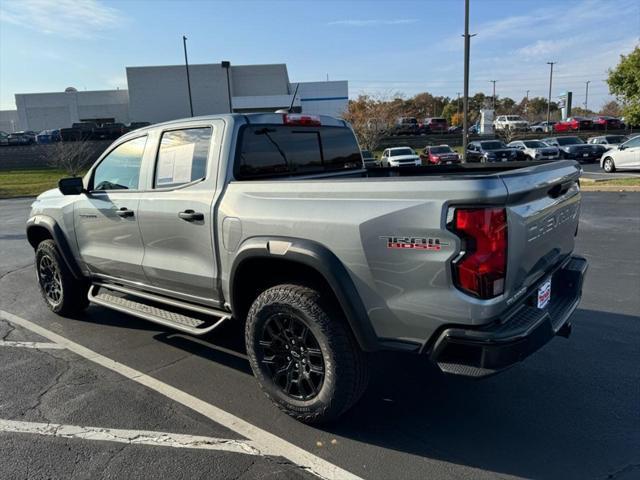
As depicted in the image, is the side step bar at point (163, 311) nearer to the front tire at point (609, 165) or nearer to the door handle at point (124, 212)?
the door handle at point (124, 212)

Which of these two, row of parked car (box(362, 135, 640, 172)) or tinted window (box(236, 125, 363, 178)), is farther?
row of parked car (box(362, 135, 640, 172))

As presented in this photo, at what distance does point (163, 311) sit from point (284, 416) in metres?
1.51

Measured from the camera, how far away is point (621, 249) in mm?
8000

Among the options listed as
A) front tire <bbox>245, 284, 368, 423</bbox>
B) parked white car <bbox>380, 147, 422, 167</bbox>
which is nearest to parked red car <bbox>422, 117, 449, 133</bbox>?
parked white car <bbox>380, 147, 422, 167</bbox>

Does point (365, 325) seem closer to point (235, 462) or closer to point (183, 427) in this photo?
point (235, 462)

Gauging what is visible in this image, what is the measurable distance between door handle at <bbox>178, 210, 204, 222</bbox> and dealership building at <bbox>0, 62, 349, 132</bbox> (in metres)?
58.6

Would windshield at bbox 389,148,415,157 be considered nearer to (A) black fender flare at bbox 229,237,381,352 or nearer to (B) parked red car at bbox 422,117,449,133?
(B) parked red car at bbox 422,117,449,133

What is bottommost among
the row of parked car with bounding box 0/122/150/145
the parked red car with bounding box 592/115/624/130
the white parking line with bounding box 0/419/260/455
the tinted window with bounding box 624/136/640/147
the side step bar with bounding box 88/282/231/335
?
the white parking line with bounding box 0/419/260/455

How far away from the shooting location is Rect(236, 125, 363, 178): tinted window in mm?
3766

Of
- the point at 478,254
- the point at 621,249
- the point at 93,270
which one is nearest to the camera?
the point at 478,254

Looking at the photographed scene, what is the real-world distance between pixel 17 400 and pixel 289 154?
2.74 metres

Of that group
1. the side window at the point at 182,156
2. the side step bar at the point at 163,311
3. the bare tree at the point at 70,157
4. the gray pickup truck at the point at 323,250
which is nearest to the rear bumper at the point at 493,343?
the gray pickup truck at the point at 323,250

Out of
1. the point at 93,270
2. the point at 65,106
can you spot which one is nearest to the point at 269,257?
the point at 93,270

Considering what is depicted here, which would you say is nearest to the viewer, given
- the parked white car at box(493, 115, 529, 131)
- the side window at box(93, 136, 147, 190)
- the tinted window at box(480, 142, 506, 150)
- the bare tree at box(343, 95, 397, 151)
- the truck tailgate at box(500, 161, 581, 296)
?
the truck tailgate at box(500, 161, 581, 296)
